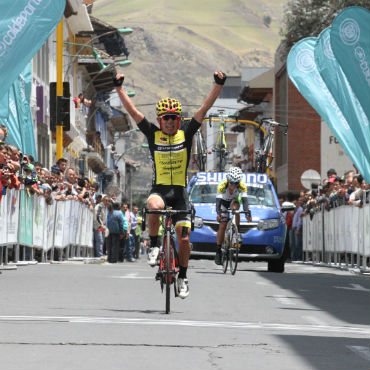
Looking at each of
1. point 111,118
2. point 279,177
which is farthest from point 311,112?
point 111,118

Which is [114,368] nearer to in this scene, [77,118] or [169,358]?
[169,358]

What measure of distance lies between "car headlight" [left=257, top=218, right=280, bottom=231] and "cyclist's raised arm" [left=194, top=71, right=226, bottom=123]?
1106 centimetres

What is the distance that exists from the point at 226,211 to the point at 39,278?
16.5 feet

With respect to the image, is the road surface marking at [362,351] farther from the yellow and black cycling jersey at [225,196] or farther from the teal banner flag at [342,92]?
the yellow and black cycling jersey at [225,196]

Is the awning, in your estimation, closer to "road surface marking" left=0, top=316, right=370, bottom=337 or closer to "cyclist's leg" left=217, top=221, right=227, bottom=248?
"cyclist's leg" left=217, top=221, right=227, bottom=248

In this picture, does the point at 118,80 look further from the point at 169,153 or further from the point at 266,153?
the point at 266,153

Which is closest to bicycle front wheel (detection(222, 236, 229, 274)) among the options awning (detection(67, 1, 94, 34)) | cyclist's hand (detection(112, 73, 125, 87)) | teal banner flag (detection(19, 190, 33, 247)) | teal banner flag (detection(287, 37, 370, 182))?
teal banner flag (detection(287, 37, 370, 182))

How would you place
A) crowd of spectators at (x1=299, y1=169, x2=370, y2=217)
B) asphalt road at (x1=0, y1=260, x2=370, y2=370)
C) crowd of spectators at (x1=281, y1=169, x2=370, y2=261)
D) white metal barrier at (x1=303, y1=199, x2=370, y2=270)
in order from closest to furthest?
asphalt road at (x1=0, y1=260, x2=370, y2=370)
white metal barrier at (x1=303, y1=199, x2=370, y2=270)
crowd of spectators at (x1=299, y1=169, x2=370, y2=217)
crowd of spectators at (x1=281, y1=169, x2=370, y2=261)

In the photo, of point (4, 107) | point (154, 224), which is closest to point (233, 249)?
point (4, 107)

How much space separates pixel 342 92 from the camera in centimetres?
2189

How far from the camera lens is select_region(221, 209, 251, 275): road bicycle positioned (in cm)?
2105

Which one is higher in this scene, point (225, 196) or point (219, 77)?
point (219, 77)

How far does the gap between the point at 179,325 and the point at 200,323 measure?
0.33 metres

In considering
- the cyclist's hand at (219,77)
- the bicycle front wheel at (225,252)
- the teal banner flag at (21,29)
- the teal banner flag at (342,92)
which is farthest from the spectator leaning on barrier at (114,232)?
the cyclist's hand at (219,77)
